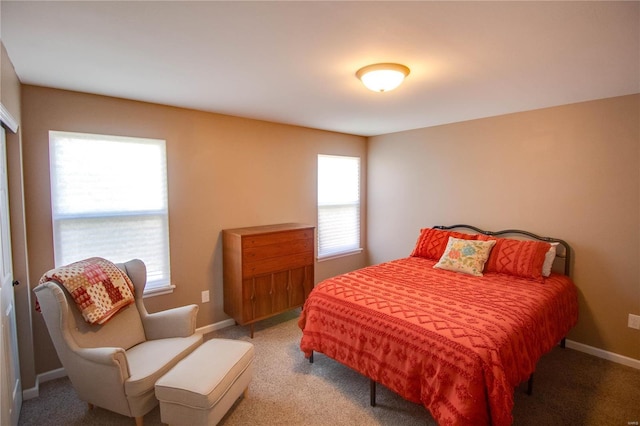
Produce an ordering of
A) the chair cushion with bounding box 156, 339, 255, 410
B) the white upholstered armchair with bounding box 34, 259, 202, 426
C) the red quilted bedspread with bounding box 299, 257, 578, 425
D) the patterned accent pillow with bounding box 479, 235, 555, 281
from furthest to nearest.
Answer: the patterned accent pillow with bounding box 479, 235, 555, 281 → the white upholstered armchair with bounding box 34, 259, 202, 426 → the chair cushion with bounding box 156, 339, 255, 410 → the red quilted bedspread with bounding box 299, 257, 578, 425

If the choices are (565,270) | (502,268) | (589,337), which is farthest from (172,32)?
(589,337)

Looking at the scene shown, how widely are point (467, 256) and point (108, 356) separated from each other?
307 centimetres

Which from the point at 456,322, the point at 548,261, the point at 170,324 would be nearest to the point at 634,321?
the point at 548,261

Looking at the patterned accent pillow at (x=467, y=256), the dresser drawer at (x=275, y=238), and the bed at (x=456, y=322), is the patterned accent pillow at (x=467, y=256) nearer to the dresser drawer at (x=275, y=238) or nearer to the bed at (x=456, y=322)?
the bed at (x=456, y=322)

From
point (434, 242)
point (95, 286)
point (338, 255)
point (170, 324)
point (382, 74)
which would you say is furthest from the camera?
point (338, 255)

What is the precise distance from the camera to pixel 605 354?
9.48ft

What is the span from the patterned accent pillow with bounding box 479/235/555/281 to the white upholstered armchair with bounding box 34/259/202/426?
283cm

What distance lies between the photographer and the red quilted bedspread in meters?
1.71

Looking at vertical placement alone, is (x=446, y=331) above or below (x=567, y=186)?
below

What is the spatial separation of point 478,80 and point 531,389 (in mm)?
2322

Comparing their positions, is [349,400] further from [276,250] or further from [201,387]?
[276,250]

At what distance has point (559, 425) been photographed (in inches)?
80.7

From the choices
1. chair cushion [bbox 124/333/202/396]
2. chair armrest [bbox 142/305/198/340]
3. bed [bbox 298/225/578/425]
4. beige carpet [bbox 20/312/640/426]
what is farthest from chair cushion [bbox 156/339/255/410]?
bed [bbox 298/225/578/425]

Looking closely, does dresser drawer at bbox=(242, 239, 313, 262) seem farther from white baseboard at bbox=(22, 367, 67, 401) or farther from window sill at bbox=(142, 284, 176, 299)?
white baseboard at bbox=(22, 367, 67, 401)
